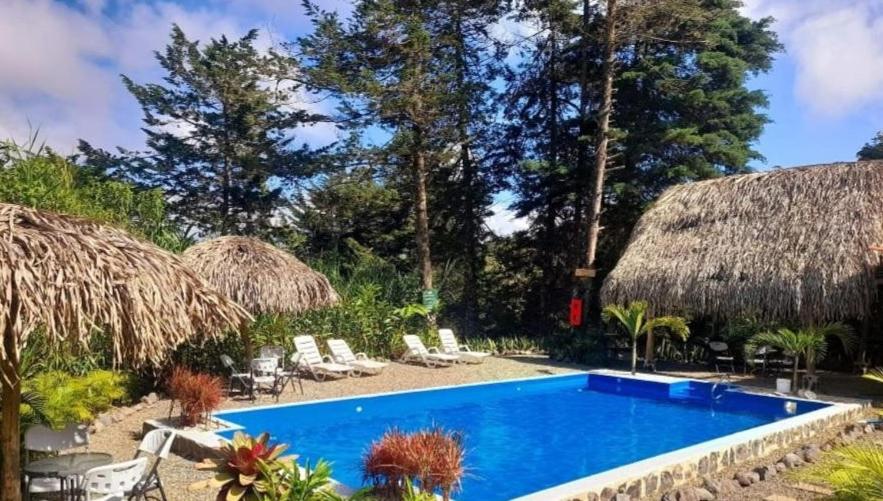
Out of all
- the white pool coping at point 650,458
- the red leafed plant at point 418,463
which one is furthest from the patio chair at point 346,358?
the red leafed plant at point 418,463

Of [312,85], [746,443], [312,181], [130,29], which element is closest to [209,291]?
[746,443]

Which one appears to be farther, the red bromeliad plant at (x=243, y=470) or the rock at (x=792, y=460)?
the rock at (x=792, y=460)

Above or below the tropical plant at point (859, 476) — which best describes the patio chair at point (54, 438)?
below

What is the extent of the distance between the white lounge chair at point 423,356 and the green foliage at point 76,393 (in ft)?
21.7

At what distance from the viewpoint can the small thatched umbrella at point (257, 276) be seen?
1183 centimetres

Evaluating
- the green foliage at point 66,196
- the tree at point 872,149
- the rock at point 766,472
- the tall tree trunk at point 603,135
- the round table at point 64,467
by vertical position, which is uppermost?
the tree at point 872,149

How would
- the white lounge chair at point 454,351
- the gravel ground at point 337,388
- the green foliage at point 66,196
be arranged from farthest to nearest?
the white lounge chair at point 454,351 → the green foliage at point 66,196 → the gravel ground at point 337,388

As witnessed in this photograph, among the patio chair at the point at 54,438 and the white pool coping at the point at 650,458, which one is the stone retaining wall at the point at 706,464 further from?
the patio chair at the point at 54,438

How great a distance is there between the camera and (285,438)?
986 cm

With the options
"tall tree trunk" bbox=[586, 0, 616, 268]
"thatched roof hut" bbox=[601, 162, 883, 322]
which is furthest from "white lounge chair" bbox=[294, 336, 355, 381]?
"tall tree trunk" bbox=[586, 0, 616, 268]

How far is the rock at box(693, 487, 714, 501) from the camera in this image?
655cm

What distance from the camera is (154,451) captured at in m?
5.75

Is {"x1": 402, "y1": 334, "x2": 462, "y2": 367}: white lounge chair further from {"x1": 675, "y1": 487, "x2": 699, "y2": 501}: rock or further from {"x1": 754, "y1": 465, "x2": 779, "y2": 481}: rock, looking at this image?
{"x1": 675, "y1": 487, "x2": 699, "y2": 501}: rock

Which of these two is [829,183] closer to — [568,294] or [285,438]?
[568,294]
